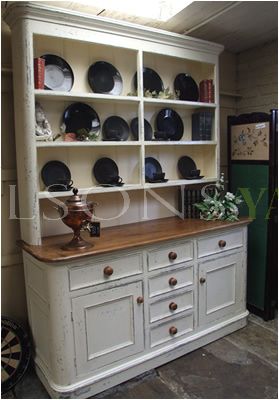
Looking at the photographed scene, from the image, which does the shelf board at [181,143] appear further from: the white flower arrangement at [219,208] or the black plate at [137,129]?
the white flower arrangement at [219,208]

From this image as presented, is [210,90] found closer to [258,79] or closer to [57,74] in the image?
[258,79]

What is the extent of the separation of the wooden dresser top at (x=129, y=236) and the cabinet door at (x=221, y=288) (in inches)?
11.0

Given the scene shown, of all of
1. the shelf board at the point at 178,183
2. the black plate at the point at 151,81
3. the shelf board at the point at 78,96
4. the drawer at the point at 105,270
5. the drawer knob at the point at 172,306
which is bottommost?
the drawer knob at the point at 172,306

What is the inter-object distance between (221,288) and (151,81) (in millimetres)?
1754

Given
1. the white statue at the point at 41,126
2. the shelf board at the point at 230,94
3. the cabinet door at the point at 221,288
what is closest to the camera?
the white statue at the point at 41,126

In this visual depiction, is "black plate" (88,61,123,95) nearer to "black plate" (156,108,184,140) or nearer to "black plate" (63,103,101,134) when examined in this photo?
"black plate" (63,103,101,134)

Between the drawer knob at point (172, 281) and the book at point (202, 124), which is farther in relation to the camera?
the book at point (202, 124)

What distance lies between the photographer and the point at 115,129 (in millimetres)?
2555

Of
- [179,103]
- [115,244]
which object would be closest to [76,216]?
[115,244]

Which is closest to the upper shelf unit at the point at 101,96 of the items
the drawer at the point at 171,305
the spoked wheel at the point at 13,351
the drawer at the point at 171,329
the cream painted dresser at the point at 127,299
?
the cream painted dresser at the point at 127,299

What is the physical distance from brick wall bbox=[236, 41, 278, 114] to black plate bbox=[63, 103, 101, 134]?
1.70 metres

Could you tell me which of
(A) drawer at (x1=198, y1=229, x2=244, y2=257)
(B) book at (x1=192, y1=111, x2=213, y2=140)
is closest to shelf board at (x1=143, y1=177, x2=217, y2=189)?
(B) book at (x1=192, y1=111, x2=213, y2=140)

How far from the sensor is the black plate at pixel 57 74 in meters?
2.24

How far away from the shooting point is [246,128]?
2.90 metres
